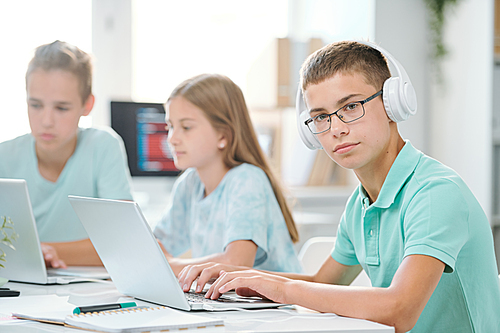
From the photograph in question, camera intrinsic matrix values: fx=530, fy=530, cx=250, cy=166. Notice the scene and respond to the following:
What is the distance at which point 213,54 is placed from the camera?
3.11 m

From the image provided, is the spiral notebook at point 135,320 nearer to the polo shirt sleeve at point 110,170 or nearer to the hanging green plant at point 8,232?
the hanging green plant at point 8,232

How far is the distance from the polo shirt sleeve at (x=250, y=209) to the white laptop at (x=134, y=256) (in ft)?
1.30

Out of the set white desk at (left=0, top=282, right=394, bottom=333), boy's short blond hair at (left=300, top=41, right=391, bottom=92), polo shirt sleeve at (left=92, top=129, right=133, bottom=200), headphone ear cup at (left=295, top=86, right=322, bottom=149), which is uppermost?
boy's short blond hair at (left=300, top=41, right=391, bottom=92)

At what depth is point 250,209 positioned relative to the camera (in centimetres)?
135

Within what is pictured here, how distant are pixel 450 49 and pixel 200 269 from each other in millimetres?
2300

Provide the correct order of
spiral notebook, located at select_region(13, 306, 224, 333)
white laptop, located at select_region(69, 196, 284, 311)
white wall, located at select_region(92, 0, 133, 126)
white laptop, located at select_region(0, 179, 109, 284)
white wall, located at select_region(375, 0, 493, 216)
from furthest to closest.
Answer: white wall, located at select_region(92, 0, 133, 126)
white wall, located at select_region(375, 0, 493, 216)
white laptop, located at select_region(0, 179, 109, 284)
white laptop, located at select_region(69, 196, 284, 311)
spiral notebook, located at select_region(13, 306, 224, 333)

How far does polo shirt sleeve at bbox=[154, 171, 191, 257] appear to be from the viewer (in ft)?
5.25

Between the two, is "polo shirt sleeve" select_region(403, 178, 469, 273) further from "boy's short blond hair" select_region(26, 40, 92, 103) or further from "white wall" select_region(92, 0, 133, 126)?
"white wall" select_region(92, 0, 133, 126)

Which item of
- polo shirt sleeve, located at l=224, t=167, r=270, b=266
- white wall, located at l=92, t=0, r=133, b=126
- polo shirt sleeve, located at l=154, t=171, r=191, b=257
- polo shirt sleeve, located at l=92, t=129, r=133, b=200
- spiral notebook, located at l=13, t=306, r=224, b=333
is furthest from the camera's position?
white wall, located at l=92, t=0, r=133, b=126

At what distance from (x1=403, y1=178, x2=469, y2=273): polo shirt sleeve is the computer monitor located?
1.92 m

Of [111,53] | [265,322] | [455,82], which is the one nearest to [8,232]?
[265,322]

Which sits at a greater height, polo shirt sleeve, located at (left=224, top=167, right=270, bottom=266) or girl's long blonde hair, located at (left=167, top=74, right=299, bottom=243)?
girl's long blonde hair, located at (left=167, top=74, right=299, bottom=243)

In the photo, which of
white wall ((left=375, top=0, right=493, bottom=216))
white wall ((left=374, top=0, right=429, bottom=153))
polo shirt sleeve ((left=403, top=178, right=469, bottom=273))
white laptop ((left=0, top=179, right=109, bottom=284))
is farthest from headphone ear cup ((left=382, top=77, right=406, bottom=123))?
white wall ((left=374, top=0, right=429, bottom=153))

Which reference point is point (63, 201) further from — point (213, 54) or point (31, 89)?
point (213, 54)
